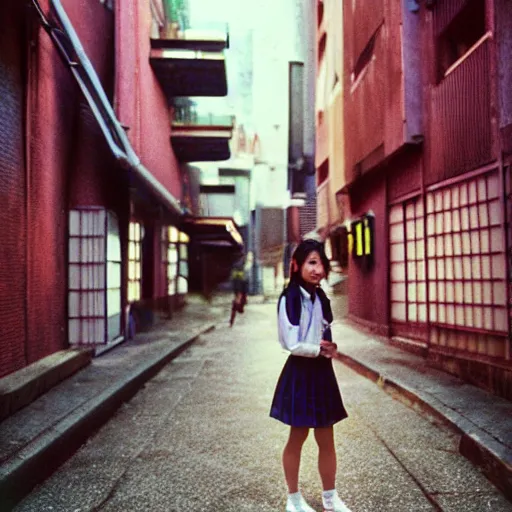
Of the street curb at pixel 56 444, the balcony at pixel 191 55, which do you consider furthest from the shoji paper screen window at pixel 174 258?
the street curb at pixel 56 444

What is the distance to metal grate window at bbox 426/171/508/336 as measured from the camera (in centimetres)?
827

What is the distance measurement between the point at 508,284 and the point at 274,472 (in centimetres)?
445

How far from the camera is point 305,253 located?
3.82 m

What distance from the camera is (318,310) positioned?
12.6 feet

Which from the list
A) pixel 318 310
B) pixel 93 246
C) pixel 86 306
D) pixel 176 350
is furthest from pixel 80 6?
pixel 318 310

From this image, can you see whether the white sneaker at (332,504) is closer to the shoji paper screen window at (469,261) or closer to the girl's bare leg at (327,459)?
the girl's bare leg at (327,459)

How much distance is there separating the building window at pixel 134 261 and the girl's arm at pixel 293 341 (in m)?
11.2

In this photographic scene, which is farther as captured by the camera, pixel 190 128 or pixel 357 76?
pixel 190 128

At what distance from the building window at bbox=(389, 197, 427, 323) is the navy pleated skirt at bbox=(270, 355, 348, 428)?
8.11 m

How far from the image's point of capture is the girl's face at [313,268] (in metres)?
3.80

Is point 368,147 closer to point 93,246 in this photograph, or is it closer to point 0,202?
point 93,246

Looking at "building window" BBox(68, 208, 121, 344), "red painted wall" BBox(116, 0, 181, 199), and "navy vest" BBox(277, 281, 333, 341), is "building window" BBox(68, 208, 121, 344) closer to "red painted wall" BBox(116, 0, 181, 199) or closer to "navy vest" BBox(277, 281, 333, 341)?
"red painted wall" BBox(116, 0, 181, 199)

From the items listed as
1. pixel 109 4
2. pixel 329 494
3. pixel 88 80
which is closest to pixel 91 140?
pixel 88 80

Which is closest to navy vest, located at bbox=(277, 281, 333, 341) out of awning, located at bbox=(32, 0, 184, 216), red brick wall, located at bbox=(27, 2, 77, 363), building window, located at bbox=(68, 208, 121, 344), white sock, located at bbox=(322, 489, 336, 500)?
white sock, located at bbox=(322, 489, 336, 500)
